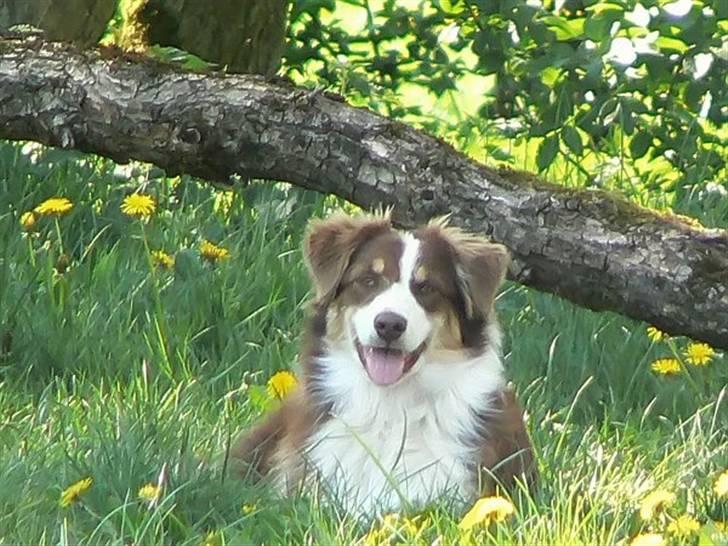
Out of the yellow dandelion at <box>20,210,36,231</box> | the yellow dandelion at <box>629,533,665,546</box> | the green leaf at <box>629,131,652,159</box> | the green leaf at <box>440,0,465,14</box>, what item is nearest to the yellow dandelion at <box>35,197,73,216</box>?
the yellow dandelion at <box>20,210,36,231</box>

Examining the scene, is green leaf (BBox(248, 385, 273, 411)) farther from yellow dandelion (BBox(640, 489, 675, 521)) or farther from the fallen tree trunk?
yellow dandelion (BBox(640, 489, 675, 521))

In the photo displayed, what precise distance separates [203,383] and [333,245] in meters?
0.77

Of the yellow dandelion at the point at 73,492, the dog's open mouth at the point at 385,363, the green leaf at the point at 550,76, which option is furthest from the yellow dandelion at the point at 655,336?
the yellow dandelion at the point at 73,492

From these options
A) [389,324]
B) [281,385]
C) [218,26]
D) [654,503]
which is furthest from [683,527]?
[218,26]

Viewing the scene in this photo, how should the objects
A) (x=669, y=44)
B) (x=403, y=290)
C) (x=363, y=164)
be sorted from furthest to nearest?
(x=669, y=44)
(x=363, y=164)
(x=403, y=290)

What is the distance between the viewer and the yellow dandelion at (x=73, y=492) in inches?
165

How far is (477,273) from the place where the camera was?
497 centimetres

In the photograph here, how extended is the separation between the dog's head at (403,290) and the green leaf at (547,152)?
2.57m

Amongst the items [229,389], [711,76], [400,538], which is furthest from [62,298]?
[711,76]

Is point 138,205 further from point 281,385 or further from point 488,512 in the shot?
point 488,512

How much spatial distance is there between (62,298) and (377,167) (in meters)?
1.22

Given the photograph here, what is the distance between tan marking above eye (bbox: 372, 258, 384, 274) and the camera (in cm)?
493

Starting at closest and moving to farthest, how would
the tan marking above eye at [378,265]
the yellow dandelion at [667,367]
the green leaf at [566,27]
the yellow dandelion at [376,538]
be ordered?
the yellow dandelion at [376,538] < the tan marking above eye at [378,265] < the yellow dandelion at [667,367] < the green leaf at [566,27]

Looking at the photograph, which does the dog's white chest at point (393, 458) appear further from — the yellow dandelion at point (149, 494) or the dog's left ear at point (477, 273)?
the yellow dandelion at point (149, 494)
